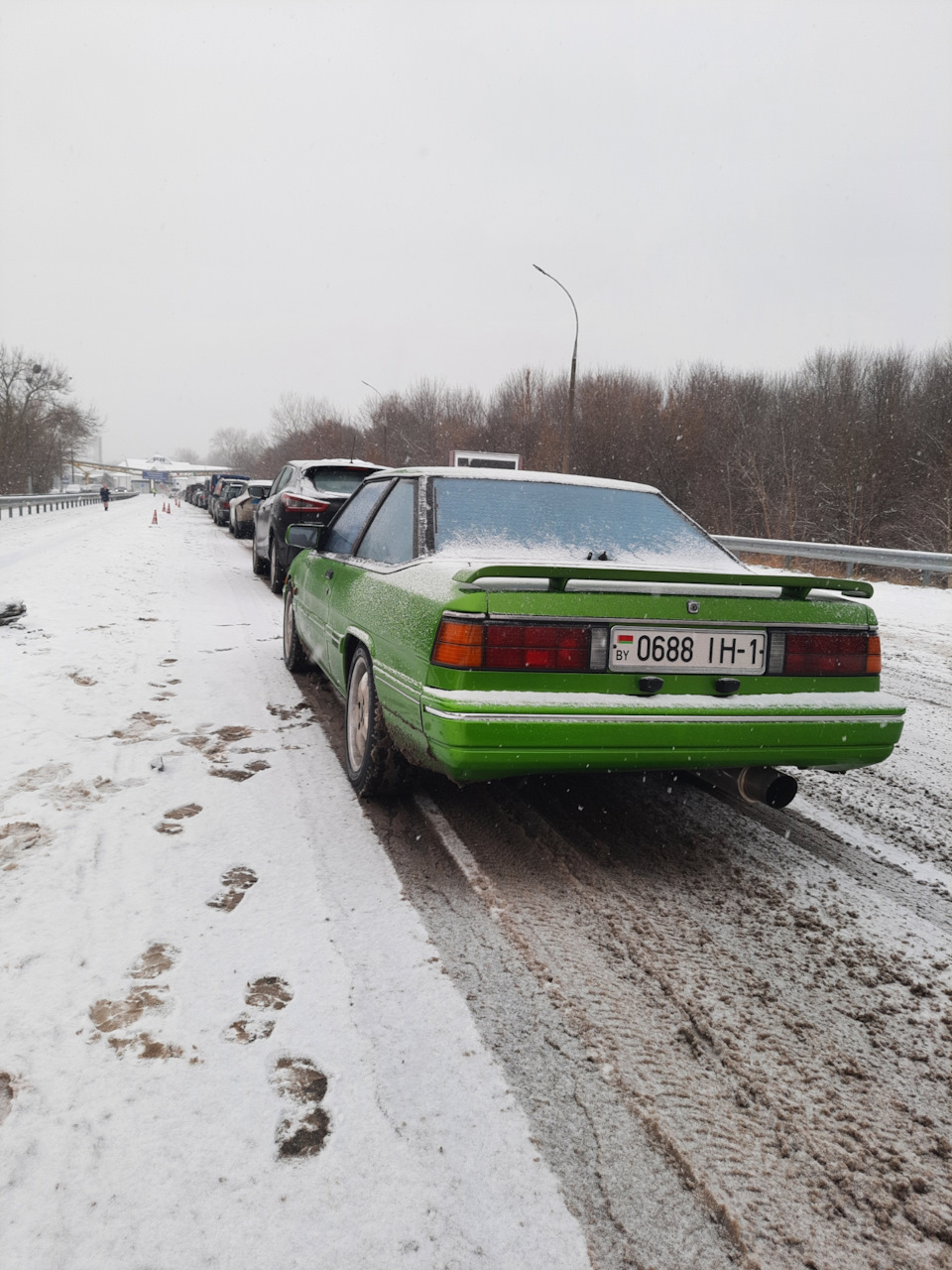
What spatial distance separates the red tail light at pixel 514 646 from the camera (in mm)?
2645

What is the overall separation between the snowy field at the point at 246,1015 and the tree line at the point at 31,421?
167 ft

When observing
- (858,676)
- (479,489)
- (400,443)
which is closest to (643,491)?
(479,489)

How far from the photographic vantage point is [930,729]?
5070 mm

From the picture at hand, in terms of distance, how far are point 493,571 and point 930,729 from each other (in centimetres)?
372

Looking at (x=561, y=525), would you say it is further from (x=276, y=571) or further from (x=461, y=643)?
(x=276, y=571)

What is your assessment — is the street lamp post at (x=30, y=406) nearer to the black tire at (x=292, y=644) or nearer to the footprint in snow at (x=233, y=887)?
the black tire at (x=292, y=644)

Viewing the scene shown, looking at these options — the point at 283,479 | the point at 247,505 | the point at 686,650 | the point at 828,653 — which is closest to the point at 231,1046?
the point at 686,650

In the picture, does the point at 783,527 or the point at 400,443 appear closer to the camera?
the point at 783,527

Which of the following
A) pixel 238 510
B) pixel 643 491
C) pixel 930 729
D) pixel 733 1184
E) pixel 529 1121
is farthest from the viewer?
pixel 238 510

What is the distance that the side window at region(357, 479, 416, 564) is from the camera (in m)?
3.59

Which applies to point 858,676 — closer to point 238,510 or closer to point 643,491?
point 643,491

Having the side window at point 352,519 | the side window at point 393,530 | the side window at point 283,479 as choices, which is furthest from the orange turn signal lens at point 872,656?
the side window at point 283,479

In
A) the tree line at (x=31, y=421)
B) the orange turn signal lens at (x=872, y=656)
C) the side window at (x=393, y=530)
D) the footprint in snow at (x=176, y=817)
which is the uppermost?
the tree line at (x=31, y=421)

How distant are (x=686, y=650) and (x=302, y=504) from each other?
723cm
